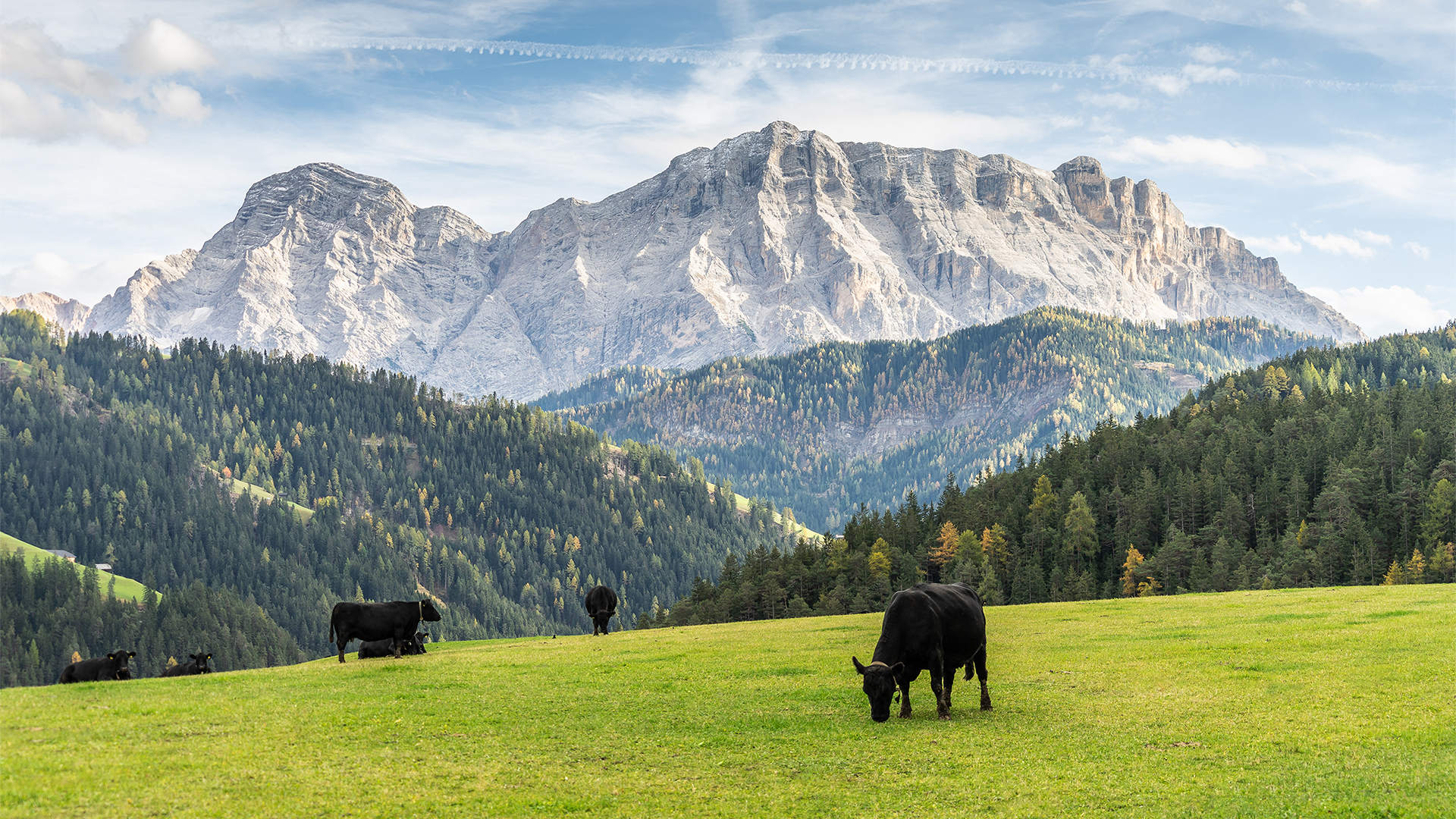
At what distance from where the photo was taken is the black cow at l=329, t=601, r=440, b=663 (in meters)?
51.0

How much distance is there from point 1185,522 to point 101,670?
456 feet

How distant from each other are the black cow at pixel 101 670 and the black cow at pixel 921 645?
33613 mm

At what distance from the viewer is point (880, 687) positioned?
27391mm

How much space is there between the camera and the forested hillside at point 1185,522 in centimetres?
11862

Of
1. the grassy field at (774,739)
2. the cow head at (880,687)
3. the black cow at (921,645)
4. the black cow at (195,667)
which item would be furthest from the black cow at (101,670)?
the black cow at (921,645)

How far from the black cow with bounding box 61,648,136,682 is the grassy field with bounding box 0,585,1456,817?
235 inches

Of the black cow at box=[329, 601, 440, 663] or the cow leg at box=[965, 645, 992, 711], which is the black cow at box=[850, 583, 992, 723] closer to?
the cow leg at box=[965, 645, 992, 711]

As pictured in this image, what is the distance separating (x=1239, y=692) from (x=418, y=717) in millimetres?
24223

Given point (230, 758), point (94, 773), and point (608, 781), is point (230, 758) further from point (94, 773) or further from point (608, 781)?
point (608, 781)

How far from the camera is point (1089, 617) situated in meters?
59.6

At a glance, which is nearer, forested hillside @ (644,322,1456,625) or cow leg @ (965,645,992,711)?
cow leg @ (965,645,992,711)

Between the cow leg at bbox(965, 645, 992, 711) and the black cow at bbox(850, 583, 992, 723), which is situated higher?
the black cow at bbox(850, 583, 992, 723)

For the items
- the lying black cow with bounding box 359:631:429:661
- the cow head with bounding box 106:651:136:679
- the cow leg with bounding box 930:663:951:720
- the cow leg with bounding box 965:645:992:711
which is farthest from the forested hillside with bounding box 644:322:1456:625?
the cow leg with bounding box 930:663:951:720

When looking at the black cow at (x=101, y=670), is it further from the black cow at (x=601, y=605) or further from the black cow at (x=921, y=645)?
the black cow at (x=921, y=645)
